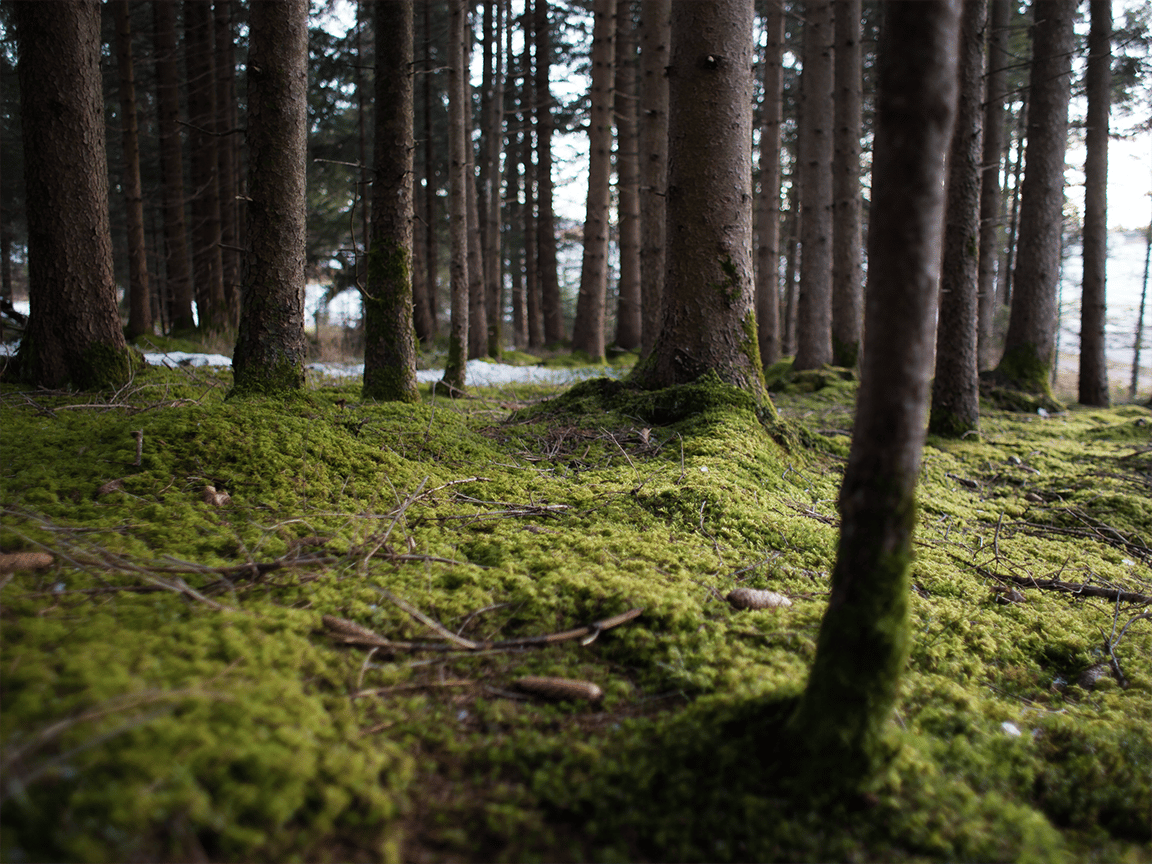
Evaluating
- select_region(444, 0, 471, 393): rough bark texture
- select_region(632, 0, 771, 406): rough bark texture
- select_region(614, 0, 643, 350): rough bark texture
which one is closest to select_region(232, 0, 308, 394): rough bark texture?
select_region(632, 0, 771, 406): rough bark texture

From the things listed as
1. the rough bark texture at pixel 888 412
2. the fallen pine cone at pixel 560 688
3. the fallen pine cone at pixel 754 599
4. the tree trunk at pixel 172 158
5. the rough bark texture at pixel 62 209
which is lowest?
the fallen pine cone at pixel 560 688

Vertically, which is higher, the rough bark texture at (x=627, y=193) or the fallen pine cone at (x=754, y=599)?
the rough bark texture at (x=627, y=193)

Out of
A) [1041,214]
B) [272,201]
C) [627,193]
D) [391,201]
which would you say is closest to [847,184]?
[1041,214]

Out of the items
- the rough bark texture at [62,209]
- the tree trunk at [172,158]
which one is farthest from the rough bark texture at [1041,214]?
the tree trunk at [172,158]

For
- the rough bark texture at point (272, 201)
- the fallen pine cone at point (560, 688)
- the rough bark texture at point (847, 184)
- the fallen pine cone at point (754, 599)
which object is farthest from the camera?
the rough bark texture at point (847, 184)

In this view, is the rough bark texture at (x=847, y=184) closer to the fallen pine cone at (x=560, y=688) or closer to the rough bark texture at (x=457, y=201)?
the rough bark texture at (x=457, y=201)

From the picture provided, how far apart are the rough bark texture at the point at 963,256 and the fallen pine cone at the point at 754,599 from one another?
4.94 meters

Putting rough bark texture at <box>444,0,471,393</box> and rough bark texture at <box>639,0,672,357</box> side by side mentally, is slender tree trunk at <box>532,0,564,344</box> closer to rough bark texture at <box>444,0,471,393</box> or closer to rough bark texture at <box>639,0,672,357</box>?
rough bark texture at <box>639,0,672,357</box>

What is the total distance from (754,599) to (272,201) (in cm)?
363

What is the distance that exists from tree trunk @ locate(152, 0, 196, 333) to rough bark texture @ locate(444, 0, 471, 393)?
574 cm

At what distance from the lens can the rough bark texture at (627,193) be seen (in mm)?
11828

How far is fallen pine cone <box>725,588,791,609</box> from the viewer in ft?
6.88

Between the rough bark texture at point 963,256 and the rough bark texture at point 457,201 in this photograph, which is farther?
the rough bark texture at point 457,201

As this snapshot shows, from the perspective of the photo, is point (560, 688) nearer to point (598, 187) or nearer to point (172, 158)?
point (598, 187)
